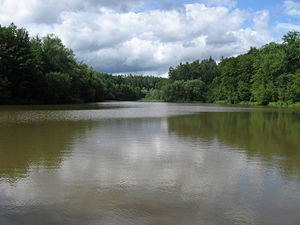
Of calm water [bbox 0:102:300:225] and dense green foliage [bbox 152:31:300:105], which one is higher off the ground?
dense green foliage [bbox 152:31:300:105]

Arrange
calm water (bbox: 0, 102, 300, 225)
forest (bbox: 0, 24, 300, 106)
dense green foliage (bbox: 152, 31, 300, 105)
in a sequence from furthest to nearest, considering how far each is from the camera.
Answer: dense green foliage (bbox: 152, 31, 300, 105), forest (bbox: 0, 24, 300, 106), calm water (bbox: 0, 102, 300, 225)

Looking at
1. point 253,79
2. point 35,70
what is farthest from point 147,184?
point 253,79

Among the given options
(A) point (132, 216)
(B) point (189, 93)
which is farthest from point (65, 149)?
(B) point (189, 93)

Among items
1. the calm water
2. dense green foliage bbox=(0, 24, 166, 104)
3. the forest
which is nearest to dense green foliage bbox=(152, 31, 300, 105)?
the forest

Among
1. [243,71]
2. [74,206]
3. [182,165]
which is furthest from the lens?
[243,71]

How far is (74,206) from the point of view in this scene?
593cm

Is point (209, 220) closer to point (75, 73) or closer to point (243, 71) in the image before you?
point (75, 73)

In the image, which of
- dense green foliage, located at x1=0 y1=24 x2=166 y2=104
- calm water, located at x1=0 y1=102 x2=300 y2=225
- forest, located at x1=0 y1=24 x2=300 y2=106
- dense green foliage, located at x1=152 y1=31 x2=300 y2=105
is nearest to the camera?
calm water, located at x1=0 y1=102 x2=300 y2=225

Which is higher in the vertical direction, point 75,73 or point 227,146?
point 75,73

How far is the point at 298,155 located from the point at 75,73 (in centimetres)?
8360

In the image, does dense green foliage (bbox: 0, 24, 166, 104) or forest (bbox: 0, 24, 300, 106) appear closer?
dense green foliage (bbox: 0, 24, 166, 104)

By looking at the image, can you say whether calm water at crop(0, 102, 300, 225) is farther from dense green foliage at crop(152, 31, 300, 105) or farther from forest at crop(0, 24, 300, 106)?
dense green foliage at crop(152, 31, 300, 105)

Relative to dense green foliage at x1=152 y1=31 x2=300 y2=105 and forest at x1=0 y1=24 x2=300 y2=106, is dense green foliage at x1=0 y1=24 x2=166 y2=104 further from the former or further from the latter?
dense green foliage at x1=152 y1=31 x2=300 y2=105

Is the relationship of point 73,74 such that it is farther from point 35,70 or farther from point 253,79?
point 253,79
